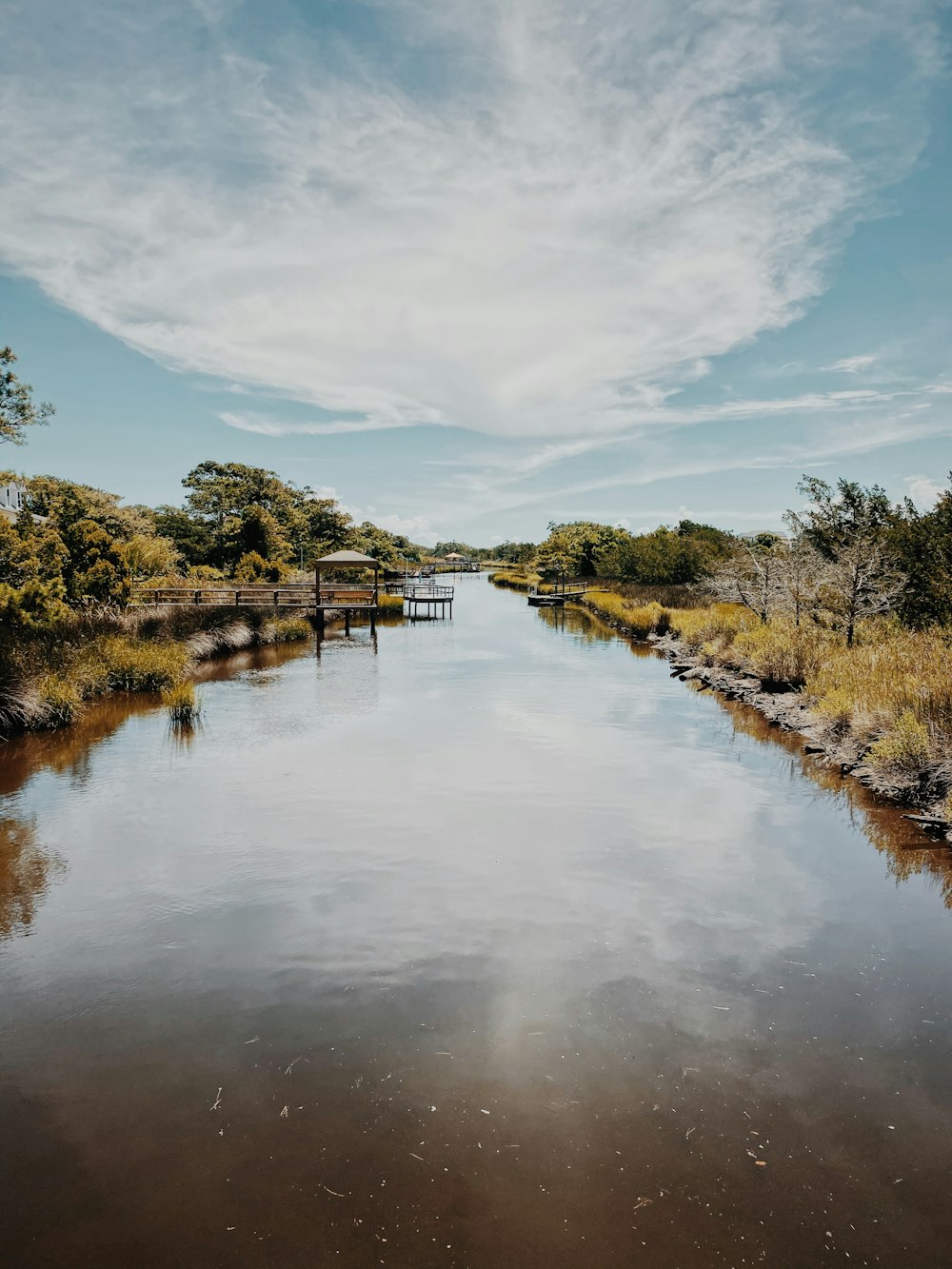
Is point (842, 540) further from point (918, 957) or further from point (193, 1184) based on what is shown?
point (193, 1184)

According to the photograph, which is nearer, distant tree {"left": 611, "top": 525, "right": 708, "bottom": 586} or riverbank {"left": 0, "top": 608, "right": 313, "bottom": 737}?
riverbank {"left": 0, "top": 608, "right": 313, "bottom": 737}

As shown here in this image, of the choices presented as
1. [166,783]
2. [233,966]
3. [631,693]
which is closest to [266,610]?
[631,693]

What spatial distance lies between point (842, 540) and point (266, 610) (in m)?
23.3

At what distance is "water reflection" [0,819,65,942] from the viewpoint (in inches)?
272

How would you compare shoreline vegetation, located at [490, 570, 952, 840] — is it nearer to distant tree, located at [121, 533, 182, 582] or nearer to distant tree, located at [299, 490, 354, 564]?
distant tree, located at [121, 533, 182, 582]

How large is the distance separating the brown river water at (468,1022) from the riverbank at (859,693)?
3.01ft

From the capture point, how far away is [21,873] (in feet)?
26.0

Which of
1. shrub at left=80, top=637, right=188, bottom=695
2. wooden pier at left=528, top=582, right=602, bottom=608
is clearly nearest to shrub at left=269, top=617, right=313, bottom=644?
shrub at left=80, top=637, right=188, bottom=695

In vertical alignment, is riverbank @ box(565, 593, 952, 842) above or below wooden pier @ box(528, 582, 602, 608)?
below

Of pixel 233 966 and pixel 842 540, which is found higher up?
pixel 842 540

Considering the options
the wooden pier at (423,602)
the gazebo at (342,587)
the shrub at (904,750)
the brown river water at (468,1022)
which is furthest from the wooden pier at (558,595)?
the brown river water at (468,1022)

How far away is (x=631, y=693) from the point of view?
1909 cm

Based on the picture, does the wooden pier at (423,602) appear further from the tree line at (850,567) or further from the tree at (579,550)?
the tree at (579,550)

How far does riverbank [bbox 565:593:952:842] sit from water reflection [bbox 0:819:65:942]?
10689 mm
